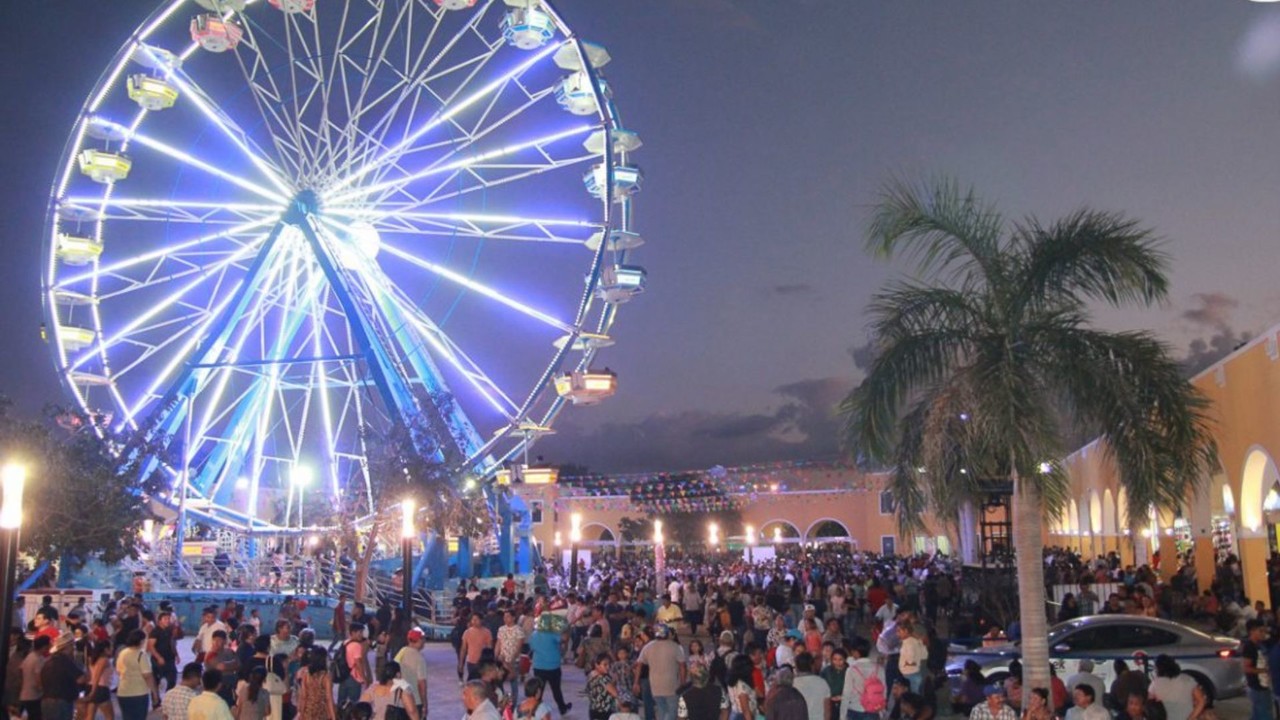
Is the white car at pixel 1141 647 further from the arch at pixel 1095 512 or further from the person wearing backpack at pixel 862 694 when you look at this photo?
the arch at pixel 1095 512

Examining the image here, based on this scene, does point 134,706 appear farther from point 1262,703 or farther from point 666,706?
point 1262,703

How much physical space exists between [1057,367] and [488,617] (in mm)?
8753

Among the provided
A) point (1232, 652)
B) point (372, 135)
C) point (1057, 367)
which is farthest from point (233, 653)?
point (372, 135)

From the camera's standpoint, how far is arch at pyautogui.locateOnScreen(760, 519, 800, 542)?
6875cm

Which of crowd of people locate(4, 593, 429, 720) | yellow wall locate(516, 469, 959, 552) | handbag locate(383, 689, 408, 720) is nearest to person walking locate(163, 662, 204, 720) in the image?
crowd of people locate(4, 593, 429, 720)

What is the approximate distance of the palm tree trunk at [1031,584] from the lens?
1070cm

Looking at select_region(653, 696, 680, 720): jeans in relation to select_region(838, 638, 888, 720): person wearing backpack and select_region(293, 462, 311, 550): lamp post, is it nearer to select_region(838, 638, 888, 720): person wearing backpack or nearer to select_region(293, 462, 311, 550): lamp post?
select_region(838, 638, 888, 720): person wearing backpack

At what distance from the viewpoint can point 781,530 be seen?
226 ft

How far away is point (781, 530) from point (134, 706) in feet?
Result: 194

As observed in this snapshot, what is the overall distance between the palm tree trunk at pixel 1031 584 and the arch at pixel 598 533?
63.0 m

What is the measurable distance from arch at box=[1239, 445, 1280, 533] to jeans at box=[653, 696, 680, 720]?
12.4 metres

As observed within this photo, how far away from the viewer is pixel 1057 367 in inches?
442

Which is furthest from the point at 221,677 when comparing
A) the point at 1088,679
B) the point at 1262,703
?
the point at 1262,703

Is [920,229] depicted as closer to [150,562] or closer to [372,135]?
[372,135]
